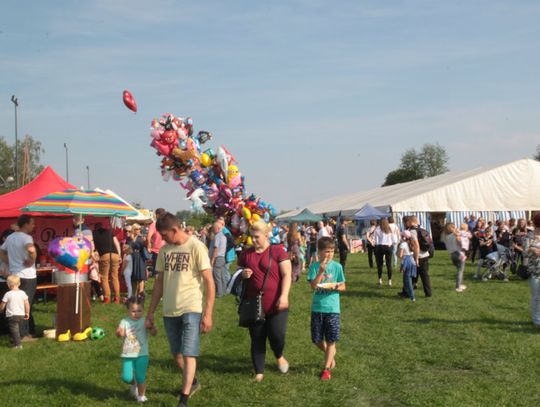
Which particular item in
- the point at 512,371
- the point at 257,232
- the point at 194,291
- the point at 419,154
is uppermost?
the point at 419,154

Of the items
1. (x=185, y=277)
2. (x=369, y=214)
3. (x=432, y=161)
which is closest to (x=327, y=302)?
(x=185, y=277)

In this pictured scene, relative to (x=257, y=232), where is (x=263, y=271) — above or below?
below


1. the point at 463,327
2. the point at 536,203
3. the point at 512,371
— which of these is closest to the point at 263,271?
the point at 512,371

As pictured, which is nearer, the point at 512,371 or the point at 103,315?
the point at 512,371

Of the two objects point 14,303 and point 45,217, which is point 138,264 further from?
point 14,303

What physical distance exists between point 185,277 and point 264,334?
1.37 metres

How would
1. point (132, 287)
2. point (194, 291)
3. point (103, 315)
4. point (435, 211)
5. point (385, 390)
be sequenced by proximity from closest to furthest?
point (194, 291), point (385, 390), point (103, 315), point (132, 287), point (435, 211)

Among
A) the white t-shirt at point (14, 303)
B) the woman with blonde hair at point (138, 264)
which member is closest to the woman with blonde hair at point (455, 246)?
the woman with blonde hair at point (138, 264)

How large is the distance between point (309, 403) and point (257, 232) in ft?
5.67

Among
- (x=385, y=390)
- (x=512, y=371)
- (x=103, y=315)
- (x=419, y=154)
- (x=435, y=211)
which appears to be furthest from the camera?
(x=419, y=154)

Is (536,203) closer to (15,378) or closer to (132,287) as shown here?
(132,287)

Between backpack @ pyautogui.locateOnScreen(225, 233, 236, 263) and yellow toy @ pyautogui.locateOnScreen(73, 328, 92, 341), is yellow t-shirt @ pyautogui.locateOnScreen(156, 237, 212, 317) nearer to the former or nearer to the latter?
yellow toy @ pyautogui.locateOnScreen(73, 328, 92, 341)

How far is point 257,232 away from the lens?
5973 millimetres

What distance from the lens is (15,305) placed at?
8.02 meters
